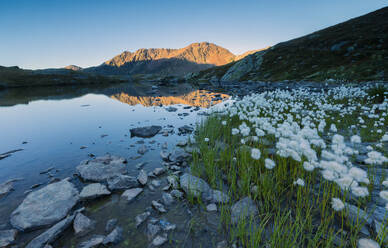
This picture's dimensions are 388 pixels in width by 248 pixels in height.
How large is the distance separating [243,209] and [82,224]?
11.3ft

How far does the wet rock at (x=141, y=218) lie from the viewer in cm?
351

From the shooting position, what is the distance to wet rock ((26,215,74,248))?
9.98ft

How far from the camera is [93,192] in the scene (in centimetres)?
442

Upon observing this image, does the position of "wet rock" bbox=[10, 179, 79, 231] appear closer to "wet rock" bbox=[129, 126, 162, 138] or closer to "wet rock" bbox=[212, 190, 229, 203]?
"wet rock" bbox=[212, 190, 229, 203]

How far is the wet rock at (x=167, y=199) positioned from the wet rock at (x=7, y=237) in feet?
9.74

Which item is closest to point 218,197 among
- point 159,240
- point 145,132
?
point 159,240

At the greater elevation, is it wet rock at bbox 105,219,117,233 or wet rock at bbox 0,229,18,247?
wet rock at bbox 0,229,18,247

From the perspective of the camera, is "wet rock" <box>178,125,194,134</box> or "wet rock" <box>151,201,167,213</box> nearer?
"wet rock" <box>151,201,167,213</box>

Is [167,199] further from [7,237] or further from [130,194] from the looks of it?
[7,237]

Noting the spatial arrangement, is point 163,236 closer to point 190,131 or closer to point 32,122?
point 190,131

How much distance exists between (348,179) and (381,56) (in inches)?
1974

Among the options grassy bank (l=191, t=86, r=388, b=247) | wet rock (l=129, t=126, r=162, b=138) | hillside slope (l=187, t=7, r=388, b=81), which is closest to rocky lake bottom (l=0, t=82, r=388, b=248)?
grassy bank (l=191, t=86, r=388, b=247)

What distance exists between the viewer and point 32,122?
13.9 meters

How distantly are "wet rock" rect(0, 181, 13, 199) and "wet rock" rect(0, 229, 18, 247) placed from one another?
84.3 inches
